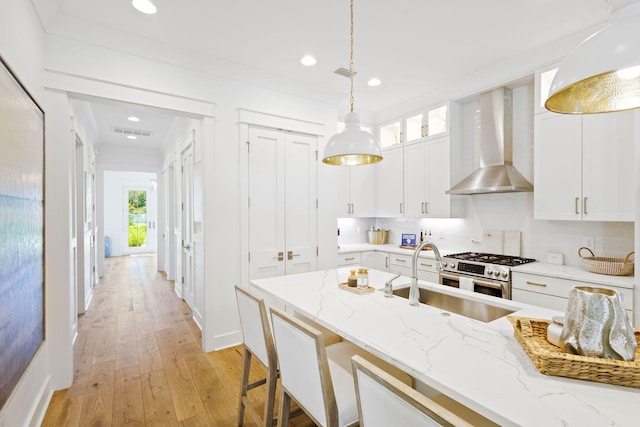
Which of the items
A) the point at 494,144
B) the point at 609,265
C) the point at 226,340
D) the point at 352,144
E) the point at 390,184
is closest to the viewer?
the point at 352,144

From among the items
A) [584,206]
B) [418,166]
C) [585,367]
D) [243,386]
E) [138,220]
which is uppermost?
[418,166]

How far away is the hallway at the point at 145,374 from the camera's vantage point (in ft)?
7.01

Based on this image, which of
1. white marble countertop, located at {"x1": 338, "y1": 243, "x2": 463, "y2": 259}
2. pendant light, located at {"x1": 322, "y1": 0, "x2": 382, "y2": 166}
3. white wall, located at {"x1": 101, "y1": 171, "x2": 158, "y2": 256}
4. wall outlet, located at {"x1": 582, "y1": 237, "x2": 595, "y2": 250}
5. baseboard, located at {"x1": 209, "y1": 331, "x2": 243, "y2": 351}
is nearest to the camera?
pendant light, located at {"x1": 322, "y1": 0, "x2": 382, "y2": 166}

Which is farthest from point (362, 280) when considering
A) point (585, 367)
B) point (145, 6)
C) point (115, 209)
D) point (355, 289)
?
point (115, 209)

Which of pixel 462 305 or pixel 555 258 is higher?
pixel 555 258

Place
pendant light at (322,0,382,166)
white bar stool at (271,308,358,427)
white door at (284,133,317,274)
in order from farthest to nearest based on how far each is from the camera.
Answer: white door at (284,133,317,274) < pendant light at (322,0,382,166) < white bar stool at (271,308,358,427)

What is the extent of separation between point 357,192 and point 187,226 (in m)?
2.36

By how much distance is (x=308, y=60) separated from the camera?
3.06 m

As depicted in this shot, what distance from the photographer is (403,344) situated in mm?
1273

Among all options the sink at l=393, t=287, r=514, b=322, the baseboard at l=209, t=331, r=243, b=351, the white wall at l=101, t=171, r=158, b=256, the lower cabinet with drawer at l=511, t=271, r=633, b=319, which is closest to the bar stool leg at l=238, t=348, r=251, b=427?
the sink at l=393, t=287, r=514, b=322

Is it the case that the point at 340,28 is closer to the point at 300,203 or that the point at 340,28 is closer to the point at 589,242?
the point at 300,203

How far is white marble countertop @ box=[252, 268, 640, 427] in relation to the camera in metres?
0.84

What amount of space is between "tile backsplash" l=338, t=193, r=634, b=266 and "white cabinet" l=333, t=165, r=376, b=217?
0.42 m

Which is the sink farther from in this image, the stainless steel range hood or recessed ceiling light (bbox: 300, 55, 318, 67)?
recessed ceiling light (bbox: 300, 55, 318, 67)
